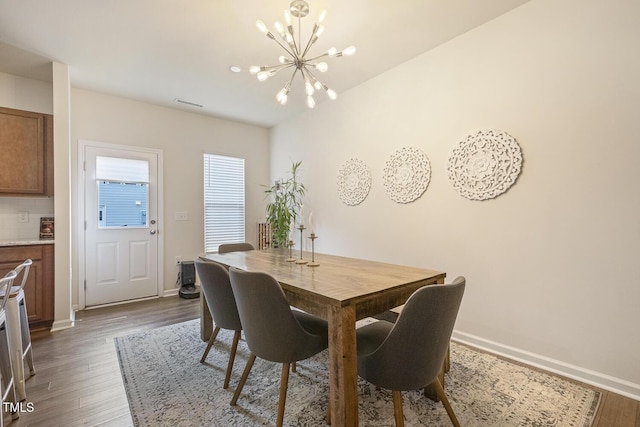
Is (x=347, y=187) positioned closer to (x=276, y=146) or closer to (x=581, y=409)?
(x=276, y=146)

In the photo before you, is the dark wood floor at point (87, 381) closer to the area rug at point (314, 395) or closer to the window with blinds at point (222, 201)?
the area rug at point (314, 395)

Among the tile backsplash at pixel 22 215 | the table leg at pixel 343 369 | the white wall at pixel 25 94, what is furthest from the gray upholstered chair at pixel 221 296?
the white wall at pixel 25 94

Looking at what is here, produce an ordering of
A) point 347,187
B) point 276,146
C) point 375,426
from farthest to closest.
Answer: point 276,146 → point 347,187 → point 375,426

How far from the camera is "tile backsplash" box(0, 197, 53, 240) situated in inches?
126

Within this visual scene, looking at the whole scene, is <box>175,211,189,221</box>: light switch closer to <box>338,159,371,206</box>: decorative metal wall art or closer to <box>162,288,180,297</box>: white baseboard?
<box>162,288,180,297</box>: white baseboard

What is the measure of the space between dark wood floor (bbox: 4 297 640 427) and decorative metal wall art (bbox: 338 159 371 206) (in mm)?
2327

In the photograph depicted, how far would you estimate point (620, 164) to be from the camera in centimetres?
188

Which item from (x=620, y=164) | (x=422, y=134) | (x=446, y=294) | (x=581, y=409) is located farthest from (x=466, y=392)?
(x=422, y=134)

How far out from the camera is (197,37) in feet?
8.50

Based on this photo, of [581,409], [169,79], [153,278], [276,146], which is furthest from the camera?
[276,146]

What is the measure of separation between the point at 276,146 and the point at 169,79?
207cm

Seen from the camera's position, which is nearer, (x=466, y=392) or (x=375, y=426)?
(x=375, y=426)

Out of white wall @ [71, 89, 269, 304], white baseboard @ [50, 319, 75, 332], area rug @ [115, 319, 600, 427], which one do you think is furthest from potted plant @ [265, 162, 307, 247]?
white baseboard @ [50, 319, 75, 332]

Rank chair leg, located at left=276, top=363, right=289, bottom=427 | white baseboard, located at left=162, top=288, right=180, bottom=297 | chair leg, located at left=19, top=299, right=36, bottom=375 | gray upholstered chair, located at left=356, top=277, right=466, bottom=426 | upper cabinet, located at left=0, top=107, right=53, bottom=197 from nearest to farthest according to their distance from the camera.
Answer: gray upholstered chair, located at left=356, top=277, right=466, bottom=426 → chair leg, located at left=276, top=363, right=289, bottom=427 → chair leg, located at left=19, top=299, right=36, bottom=375 → upper cabinet, located at left=0, top=107, right=53, bottom=197 → white baseboard, located at left=162, top=288, right=180, bottom=297
